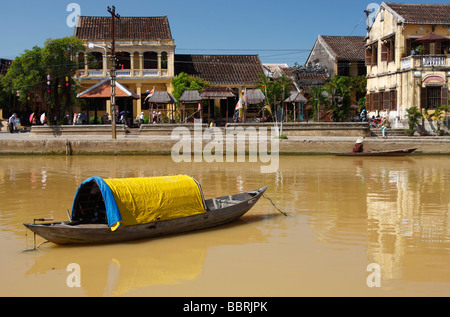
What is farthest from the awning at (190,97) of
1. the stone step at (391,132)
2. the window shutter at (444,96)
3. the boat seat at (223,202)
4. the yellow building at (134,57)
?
the boat seat at (223,202)

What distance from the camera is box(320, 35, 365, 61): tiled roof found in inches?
1535

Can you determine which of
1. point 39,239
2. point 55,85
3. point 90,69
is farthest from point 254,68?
point 39,239

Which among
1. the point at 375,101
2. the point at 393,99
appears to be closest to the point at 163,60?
the point at 375,101

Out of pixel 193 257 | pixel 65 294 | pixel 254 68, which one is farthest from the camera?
pixel 254 68

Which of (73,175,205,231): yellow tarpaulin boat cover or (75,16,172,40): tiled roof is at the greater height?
(75,16,172,40): tiled roof

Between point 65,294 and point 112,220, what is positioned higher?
point 112,220

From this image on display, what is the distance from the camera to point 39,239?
9523mm

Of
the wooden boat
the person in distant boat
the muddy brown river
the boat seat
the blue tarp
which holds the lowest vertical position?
the muddy brown river

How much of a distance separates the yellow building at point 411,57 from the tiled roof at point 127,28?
1664 centimetres

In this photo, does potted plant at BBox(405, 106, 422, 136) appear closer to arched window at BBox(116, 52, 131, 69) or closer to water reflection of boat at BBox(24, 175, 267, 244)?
water reflection of boat at BBox(24, 175, 267, 244)

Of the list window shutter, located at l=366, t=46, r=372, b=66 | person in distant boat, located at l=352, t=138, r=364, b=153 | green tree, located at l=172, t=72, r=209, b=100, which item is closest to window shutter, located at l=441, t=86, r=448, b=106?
window shutter, located at l=366, t=46, r=372, b=66
